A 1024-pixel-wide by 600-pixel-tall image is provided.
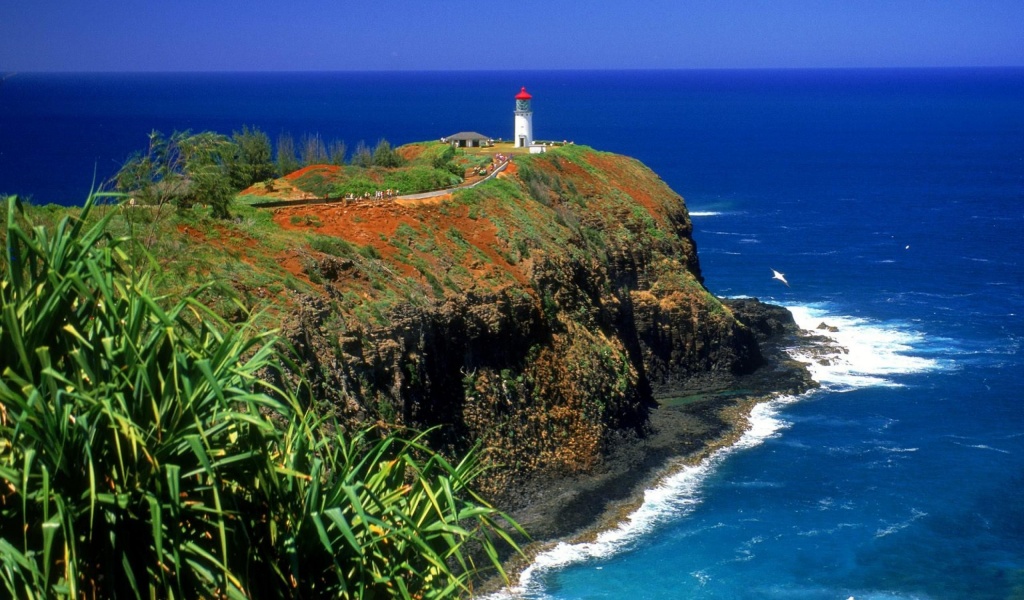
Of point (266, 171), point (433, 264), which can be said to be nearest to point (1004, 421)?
point (433, 264)

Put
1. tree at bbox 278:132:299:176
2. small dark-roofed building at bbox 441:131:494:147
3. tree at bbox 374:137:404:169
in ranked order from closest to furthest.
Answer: tree at bbox 278:132:299:176
tree at bbox 374:137:404:169
small dark-roofed building at bbox 441:131:494:147

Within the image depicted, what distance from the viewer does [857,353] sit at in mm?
50781

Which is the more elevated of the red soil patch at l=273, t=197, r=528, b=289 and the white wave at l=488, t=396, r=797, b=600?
the red soil patch at l=273, t=197, r=528, b=289

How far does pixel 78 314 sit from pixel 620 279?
1394 inches

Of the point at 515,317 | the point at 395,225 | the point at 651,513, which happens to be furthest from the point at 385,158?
the point at 651,513

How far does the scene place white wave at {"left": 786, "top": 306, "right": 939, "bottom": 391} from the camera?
47156mm

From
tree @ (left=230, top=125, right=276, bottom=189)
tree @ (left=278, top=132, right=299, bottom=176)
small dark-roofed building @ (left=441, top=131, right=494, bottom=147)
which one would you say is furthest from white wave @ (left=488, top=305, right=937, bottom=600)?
tree @ (left=278, top=132, right=299, bottom=176)

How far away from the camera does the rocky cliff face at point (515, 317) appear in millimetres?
32188

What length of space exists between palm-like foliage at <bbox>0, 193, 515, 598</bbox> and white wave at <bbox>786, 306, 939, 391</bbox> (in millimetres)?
36727

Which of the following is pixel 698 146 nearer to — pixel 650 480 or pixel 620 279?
pixel 620 279

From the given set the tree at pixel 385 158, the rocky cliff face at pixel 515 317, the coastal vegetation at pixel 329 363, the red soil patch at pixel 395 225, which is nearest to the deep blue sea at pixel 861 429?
the coastal vegetation at pixel 329 363

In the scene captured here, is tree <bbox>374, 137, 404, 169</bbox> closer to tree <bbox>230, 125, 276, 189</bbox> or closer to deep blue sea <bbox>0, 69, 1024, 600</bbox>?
tree <bbox>230, 125, 276, 189</bbox>

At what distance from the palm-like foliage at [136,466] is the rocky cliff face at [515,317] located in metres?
16.8

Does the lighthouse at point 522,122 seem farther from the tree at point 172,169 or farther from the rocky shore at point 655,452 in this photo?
the tree at point 172,169
